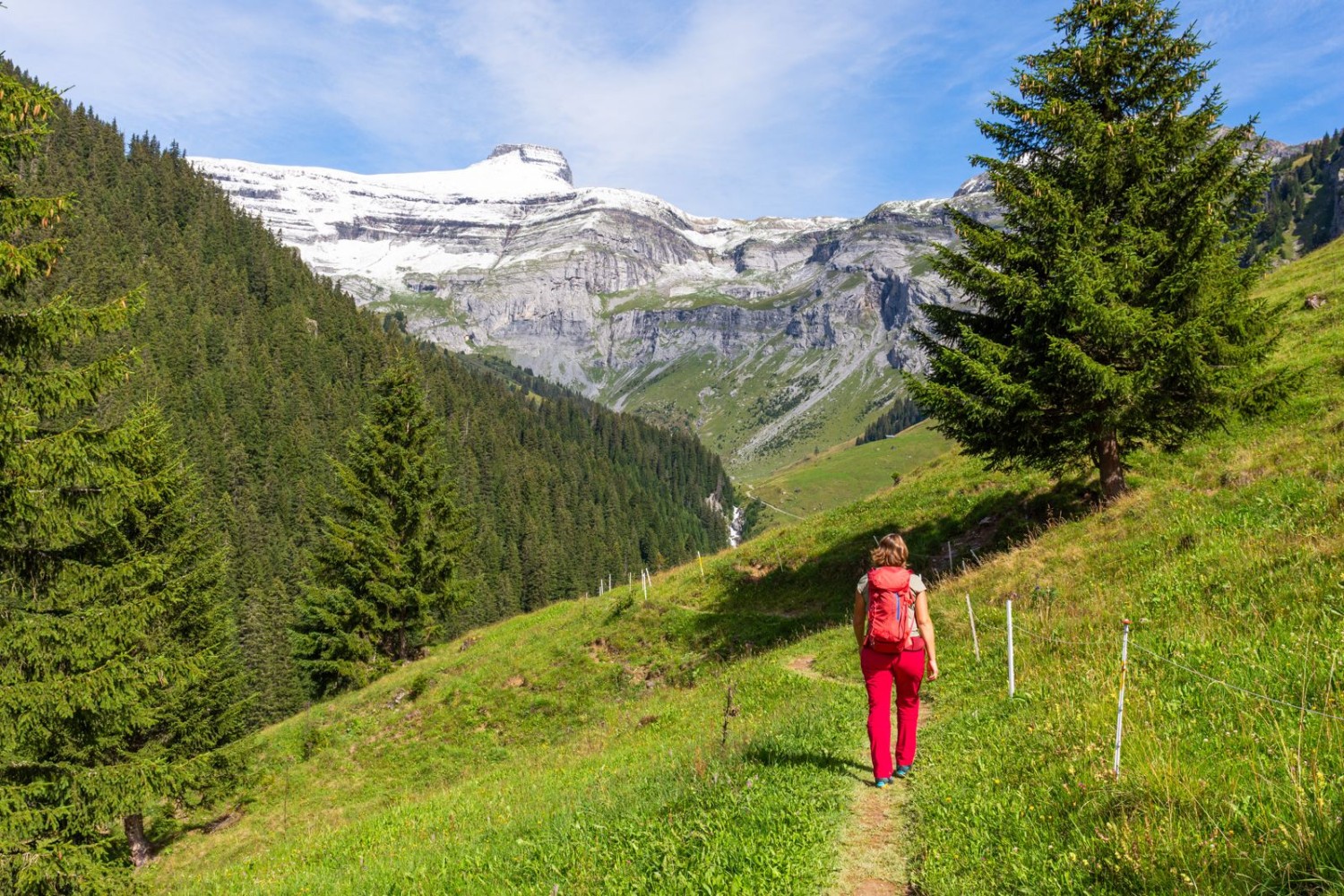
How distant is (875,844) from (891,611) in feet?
7.70

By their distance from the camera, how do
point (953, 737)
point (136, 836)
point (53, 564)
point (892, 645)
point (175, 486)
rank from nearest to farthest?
point (892, 645) < point (953, 737) < point (53, 564) < point (136, 836) < point (175, 486)

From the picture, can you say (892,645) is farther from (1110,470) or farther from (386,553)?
(386,553)

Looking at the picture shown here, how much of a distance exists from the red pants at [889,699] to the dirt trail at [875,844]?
0.32 m

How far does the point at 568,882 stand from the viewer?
19.0 feet

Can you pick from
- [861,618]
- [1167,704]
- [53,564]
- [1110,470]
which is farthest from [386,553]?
[1167,704]

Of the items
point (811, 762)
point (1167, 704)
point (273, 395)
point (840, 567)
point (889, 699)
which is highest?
point (273, 395)

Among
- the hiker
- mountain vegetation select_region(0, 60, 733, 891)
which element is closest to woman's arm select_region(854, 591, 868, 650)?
the hiker

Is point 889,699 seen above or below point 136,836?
above

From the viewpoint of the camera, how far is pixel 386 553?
3206 centimetres

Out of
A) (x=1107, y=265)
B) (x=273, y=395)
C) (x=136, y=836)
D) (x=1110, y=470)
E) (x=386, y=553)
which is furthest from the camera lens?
(x=273, y=395)

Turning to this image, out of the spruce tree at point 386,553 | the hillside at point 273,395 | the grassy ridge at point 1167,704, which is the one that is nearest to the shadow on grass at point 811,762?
the grassy ridge at point 1167,704

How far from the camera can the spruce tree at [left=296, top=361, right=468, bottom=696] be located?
3169 cm

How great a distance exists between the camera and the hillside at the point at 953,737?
16.5 feet

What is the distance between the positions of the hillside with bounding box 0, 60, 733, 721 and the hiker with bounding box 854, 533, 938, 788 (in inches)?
3192
